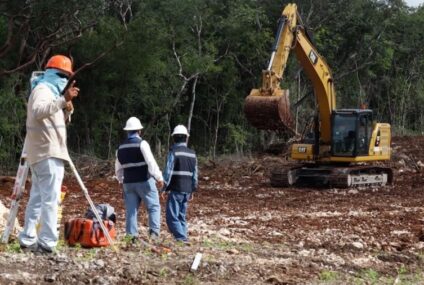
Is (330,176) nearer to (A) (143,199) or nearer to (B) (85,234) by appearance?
(A) (143,199)

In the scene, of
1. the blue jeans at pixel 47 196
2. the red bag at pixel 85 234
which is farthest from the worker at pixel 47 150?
the red bag at pixel 85 234

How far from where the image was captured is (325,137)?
20172 mm

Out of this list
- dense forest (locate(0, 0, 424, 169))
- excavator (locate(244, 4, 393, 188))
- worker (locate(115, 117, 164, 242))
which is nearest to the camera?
worker (locate(115, 117, 164, 242))

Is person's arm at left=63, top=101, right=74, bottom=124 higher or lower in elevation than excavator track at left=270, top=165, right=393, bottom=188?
higher

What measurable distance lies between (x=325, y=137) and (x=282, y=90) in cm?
276

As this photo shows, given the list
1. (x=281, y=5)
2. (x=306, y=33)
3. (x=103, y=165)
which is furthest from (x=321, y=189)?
(x=281, y=5)

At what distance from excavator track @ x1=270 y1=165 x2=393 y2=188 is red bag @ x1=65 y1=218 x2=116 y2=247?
12189 mm

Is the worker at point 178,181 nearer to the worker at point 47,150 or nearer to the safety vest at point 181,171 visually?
the safety vest at point 181,171

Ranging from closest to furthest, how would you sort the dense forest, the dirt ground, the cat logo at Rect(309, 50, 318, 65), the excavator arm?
the dirt ground → the excavator arm → the cat logo at Rect(309, 50, 318, 65) → the dense forest

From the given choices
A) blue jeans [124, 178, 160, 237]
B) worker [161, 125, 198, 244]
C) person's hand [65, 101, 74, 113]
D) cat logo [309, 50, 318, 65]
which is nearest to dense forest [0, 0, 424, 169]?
cat logo [309, 50, 318, 65]

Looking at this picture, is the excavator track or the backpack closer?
the backpack

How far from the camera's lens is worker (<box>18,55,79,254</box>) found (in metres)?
6.96

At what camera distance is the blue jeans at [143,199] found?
9039 mm

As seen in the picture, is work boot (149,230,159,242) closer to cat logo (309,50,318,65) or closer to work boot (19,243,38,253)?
work boot (19,243,38,253)
